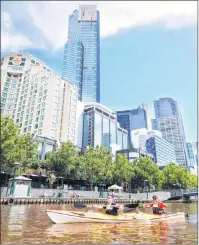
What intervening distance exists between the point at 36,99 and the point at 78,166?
3967cm

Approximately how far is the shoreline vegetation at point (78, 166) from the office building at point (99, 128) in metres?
41.8

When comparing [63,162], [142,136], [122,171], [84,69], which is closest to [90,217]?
[63,162]

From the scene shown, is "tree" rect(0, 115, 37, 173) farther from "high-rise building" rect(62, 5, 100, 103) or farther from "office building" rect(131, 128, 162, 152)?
"high-rise building" rect(62, 5, 100, 103)

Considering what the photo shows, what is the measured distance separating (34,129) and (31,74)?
74.2 feet

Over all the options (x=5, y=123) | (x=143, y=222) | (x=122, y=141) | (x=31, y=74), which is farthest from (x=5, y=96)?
(x=143, y=222)

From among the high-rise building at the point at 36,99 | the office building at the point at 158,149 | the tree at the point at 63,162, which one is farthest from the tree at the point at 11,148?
the office building at the point at 158,149

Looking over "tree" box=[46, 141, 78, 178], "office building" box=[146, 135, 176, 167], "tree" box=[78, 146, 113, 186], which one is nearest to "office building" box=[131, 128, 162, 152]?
"office building" box=[146, 135, 176, 167]

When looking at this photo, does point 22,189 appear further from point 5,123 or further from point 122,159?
point 122,159

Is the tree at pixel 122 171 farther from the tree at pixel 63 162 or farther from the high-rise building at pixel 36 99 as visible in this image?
the high-rise building at pixel 36 99

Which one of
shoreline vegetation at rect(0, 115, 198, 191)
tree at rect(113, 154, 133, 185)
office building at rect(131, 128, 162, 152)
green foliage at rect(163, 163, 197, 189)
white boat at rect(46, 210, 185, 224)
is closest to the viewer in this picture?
white boat at rect(46, 210, 185, 224)

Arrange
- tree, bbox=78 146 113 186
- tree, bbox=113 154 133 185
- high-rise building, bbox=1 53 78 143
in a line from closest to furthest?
tree, bbox=78 146 113 186, tree, bbox=113 154 133 185, high-rise building, bbox=1 53 78 143

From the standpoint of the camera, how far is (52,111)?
74500 millimetres

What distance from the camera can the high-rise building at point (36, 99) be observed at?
74.4m

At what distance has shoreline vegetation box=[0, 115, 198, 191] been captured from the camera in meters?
32.1
